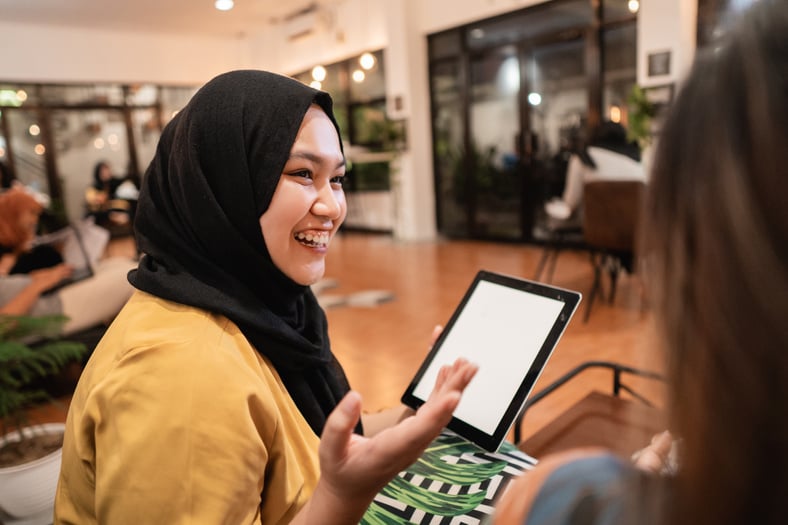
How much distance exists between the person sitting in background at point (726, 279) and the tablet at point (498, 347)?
23.1 inches

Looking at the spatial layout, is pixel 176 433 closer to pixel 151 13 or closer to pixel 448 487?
pixel 448 487

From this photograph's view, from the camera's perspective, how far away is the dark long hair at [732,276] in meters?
0.33

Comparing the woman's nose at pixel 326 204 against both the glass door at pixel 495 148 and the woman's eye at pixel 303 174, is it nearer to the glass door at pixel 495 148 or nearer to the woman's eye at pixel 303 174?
the woman's eye at pixel 303 174

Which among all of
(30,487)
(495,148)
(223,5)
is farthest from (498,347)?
(223,5)

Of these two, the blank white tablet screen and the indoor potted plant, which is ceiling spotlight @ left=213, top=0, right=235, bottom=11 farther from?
the blank white tablet screen

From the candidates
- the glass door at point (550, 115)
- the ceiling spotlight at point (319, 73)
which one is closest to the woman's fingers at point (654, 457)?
the glass door at point (550, 115)

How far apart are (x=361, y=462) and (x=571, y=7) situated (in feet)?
21.1

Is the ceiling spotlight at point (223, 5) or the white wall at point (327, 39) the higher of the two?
the ceiling spotlight at point (223, 5)

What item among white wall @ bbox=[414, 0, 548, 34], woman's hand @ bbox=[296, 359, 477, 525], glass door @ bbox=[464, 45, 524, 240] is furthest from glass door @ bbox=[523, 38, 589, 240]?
woman's hand @ bbox=[296, 359, 477, 525]

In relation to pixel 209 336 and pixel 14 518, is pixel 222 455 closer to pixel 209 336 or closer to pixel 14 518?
pixel 209 336

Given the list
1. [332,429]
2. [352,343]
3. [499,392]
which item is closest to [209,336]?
[332,429]

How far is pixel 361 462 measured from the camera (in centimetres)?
65

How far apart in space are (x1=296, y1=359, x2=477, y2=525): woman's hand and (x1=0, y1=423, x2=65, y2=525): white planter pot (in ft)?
4.44

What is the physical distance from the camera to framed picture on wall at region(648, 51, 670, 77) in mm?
5012
